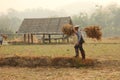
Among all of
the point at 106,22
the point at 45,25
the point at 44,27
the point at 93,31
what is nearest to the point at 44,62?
the point at 93,31

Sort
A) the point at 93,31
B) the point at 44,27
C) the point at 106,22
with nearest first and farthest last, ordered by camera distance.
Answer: the point at 93,31 → the point at 44,27 → the point at 106,22

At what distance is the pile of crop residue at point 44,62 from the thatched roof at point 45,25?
80.6ft

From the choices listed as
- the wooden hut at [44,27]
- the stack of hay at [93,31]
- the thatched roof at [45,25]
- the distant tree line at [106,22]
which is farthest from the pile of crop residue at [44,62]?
the distant tree line at [106,22]

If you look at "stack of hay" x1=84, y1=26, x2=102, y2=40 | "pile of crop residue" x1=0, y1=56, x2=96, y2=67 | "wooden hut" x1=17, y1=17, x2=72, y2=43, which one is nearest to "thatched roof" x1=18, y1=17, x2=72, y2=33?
"wooden hut" x1=17, y1=17, x2=72, y2=43

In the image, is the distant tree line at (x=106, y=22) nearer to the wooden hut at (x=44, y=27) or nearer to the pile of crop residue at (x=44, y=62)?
the wooden hut at (x=44, y=27)

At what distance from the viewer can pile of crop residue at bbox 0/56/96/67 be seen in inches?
580

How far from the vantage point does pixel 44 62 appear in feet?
50.5

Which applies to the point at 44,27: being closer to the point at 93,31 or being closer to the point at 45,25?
the point at 45,25

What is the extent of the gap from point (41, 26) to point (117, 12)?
312ft

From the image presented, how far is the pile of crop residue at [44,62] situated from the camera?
14.7 meters

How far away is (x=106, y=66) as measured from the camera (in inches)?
571

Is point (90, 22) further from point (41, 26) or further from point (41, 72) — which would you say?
point (41, 72)

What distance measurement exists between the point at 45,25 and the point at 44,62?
1059 inches

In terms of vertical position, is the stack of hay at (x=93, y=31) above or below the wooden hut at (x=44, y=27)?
below
